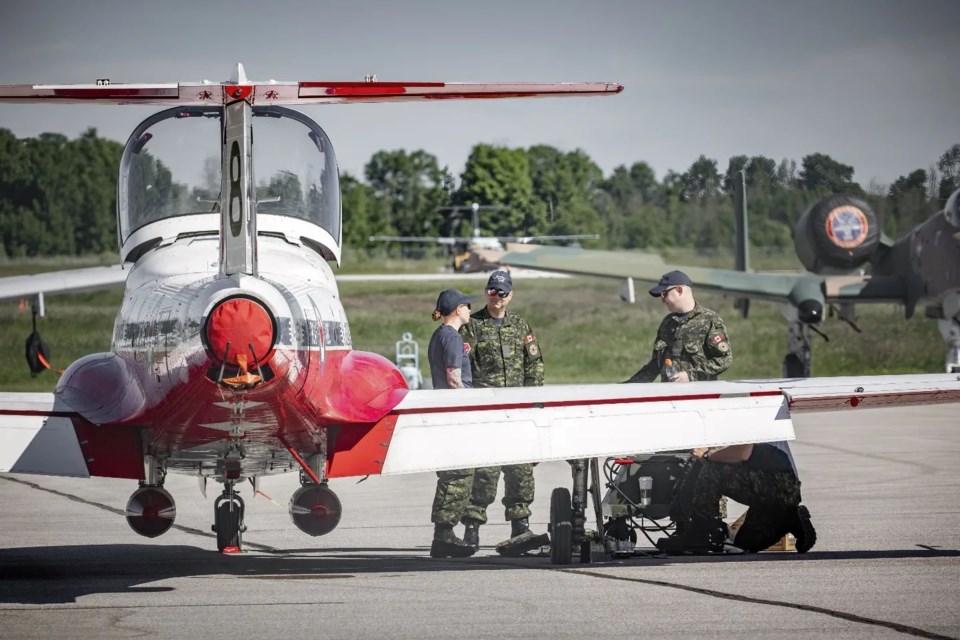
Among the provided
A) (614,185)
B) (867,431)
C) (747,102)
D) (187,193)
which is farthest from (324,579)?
(614,185)

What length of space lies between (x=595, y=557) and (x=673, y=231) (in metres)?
24.1

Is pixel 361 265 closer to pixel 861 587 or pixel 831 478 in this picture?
pixel 831 478

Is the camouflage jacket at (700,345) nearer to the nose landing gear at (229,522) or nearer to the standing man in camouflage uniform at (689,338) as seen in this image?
the standing man in camouflage uniform at (689,338)

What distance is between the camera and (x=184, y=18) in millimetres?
29422

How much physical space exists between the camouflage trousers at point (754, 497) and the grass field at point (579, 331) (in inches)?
→ 905

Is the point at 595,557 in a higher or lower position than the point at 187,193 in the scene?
lower

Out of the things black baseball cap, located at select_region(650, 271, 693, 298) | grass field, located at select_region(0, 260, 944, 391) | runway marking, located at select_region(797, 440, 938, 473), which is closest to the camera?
black baseball cap, located at select_region(650, 271, 693, 298)

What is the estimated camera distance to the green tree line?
63.6ft

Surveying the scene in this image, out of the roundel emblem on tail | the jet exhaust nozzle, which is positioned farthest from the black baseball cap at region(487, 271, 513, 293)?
the roundel emblem on tail

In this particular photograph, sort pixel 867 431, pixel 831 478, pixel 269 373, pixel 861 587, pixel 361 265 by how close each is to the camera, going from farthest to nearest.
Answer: pixel 361 265 → pixel 867 431 → pixel 831 478 → pixel 861 587 → pixel 269 373

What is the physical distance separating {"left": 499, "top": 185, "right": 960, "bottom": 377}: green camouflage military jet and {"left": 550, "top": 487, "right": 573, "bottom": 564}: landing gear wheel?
15.6 meters

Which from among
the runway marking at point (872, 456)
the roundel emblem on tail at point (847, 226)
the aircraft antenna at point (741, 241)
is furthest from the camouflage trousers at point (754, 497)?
the aircraft antenna at point (741, 241)

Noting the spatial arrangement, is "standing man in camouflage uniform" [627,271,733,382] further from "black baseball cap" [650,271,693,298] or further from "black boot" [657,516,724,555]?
"black boot" [657,516,724,555]

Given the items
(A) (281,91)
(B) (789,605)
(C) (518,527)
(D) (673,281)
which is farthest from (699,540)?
(A) (281,91)
